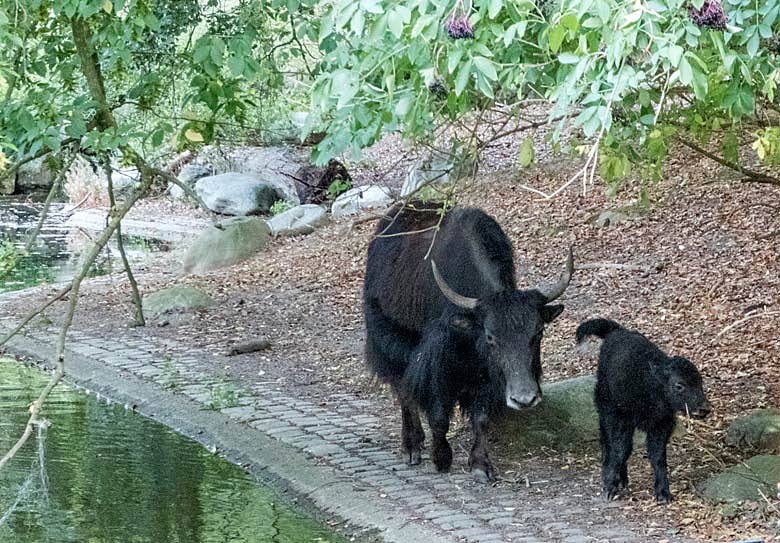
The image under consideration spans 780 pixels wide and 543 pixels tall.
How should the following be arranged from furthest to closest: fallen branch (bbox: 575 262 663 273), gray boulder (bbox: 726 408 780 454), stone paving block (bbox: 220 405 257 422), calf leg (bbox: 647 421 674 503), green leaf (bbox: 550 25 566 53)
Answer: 1. fallen branch (bbox: 575 262 663 273)
2. stone paving block (bbox: 220 405 257 422)
3. gray boulder (bbox: 726 408 780 454)
4. calf leg (bbox: 647 421 674 503)
5. green leaf (bbox: 550 25 566 53)

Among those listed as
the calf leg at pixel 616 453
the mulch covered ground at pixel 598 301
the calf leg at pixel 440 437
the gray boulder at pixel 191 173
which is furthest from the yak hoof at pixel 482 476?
the gray boulder at pixel 191 173

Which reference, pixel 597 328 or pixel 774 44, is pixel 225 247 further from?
pixel 774 44

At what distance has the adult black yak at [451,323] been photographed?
8.22 metres

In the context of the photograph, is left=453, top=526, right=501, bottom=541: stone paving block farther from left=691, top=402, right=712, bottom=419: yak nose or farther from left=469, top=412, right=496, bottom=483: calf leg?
left=691, top=402, right=712, bottom=419: yak nose

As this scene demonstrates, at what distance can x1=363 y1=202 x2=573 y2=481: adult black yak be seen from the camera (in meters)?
8.22

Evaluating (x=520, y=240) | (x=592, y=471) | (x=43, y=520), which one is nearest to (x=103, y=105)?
(x=43, y=520)

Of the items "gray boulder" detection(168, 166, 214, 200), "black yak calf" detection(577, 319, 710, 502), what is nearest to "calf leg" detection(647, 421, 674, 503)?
"black yak calf" detection(577, 319, 710, 502)

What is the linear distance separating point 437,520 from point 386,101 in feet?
9.98

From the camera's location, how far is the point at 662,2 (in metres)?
4.77

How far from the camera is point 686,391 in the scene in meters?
7.45

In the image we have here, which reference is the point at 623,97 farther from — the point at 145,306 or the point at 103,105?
the point at 145,306

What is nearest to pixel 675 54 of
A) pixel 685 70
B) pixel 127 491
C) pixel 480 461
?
pixel 685 70

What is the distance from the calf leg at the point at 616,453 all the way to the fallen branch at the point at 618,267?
18.0 ft

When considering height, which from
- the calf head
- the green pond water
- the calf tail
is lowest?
the green pond water
